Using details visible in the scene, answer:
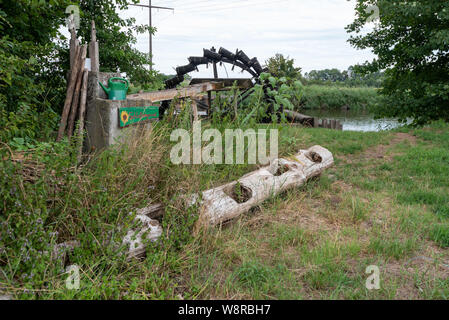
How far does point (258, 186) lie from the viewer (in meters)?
4.60

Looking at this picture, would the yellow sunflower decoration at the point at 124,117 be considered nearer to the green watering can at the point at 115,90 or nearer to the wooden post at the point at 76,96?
the green watering can at the point at 115,90

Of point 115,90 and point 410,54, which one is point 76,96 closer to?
point 115,90

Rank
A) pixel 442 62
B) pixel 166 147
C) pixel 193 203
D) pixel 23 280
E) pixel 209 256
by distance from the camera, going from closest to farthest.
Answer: pixel 23 280
pixel 209 256
pixel 193 203
pixel 166 147
pixel 442 62

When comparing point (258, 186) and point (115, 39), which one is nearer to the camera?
point (258, 186)

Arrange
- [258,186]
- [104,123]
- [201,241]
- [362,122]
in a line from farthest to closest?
[362,122] < [104,123] < [258,186] < [201,241]

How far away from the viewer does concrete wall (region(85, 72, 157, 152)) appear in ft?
16.6

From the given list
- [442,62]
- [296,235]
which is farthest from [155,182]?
[442,62]

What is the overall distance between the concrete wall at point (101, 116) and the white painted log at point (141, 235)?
184 cm

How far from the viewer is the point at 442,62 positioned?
1151 centimetres

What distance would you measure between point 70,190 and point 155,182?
1.04 meters

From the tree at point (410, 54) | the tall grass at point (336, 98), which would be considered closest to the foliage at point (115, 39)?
the tree at point (410, 54)

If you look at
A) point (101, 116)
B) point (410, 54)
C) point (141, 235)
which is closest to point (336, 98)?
point (410, 54)

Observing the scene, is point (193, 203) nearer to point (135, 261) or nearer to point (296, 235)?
point (135, 261)

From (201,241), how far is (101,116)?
2.60 m
